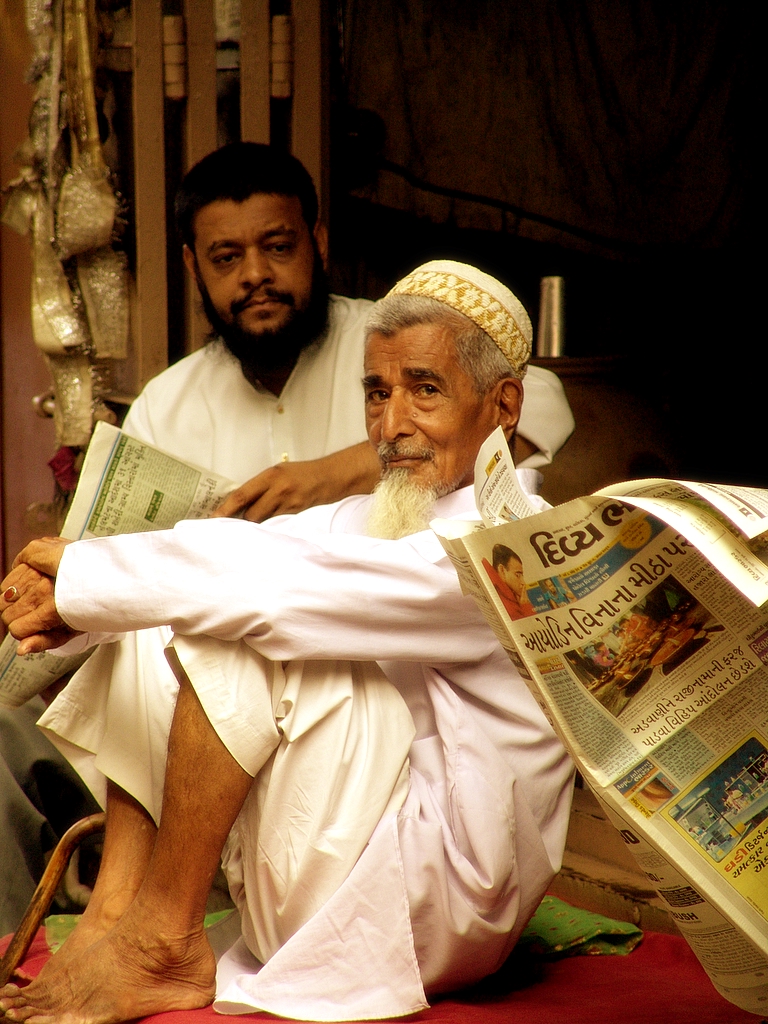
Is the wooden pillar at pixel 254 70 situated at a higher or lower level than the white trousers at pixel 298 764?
higher

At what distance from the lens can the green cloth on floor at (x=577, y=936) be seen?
2.08 meters

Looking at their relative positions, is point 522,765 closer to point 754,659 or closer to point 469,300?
point 754,659

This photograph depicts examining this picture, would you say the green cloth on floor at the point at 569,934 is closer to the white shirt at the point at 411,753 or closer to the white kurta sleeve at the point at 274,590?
the white shirt at the point at 411,753

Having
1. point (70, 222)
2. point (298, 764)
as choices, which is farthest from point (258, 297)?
point (298, 764)

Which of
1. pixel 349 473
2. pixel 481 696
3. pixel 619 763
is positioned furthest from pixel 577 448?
pixel 619 763

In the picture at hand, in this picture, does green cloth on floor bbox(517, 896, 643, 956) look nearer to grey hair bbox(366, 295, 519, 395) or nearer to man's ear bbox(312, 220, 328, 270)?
grey hair bbox(366, 295, 519, 395)

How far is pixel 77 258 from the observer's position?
3.46 metres

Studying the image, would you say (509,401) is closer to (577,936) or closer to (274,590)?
(274,590)

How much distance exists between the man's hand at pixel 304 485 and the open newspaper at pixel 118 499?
0.07 meters

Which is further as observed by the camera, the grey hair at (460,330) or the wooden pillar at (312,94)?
the wooden pillar at (312,94)

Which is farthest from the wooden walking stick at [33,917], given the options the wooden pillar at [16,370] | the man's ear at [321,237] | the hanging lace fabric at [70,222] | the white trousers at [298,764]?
the wooden pillar at [16,370]

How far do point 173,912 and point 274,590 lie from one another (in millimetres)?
525

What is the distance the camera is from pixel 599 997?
183 cm

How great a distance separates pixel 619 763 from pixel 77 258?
8.72ft
